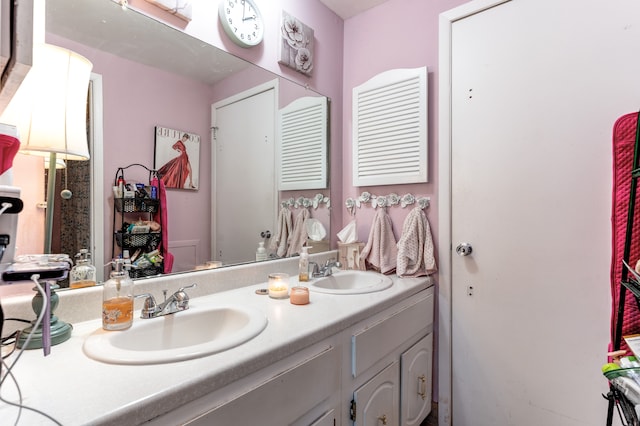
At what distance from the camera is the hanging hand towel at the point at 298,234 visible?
5.58ft

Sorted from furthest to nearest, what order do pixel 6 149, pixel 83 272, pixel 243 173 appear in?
pixel 243 173
pixel 83 272
pixel 6 149

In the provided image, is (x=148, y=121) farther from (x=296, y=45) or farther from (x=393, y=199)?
(x=393, y=199)

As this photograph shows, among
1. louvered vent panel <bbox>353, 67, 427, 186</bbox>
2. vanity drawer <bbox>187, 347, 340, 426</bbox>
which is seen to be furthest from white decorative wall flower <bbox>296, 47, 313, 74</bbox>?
vanity drawer <bbox>187, 347, 340, 426</bbox>

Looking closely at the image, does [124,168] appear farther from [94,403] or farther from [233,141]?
[94,403]

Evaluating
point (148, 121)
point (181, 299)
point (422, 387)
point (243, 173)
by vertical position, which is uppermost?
point (148, 121)

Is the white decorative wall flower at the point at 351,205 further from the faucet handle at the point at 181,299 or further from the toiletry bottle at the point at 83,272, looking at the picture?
the toiletry bottle at the point at 83,272

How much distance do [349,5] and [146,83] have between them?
4.26 ft

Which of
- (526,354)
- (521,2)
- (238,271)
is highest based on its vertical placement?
(521,2)

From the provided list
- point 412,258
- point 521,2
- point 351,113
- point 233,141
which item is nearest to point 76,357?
point 233,141

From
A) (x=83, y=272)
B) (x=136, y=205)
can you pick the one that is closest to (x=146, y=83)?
(x=136, y=205)

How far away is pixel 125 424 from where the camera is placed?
55 centimetres

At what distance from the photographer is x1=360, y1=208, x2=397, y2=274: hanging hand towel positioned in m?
1.68

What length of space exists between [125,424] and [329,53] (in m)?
1.94

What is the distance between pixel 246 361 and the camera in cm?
73
